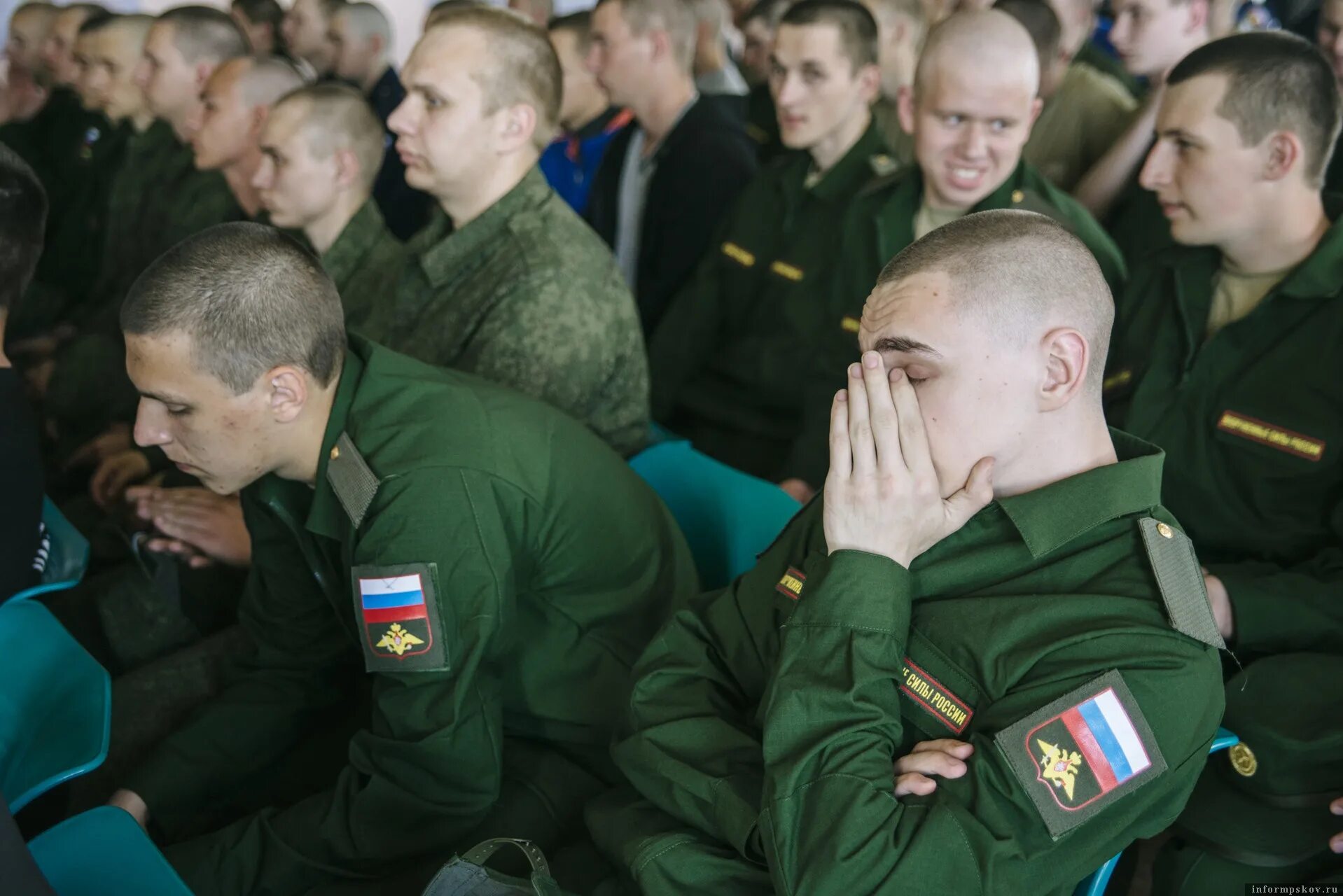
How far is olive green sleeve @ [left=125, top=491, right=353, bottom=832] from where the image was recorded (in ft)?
5.85

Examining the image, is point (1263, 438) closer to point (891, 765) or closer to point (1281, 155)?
point (1281, 155)

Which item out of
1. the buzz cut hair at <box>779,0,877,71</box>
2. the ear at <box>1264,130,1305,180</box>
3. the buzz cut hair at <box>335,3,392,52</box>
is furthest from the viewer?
→ the buzz cut hair at <box>335,3,392,52</box>

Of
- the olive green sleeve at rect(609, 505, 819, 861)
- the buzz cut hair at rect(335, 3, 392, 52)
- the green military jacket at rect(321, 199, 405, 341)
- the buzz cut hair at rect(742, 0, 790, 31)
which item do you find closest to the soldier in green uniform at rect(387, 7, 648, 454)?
the green military jacket at rect(321, 199, 405, 341)

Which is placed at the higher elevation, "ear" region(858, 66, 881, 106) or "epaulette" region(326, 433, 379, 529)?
"ear" region(858, 66, 881, 106)

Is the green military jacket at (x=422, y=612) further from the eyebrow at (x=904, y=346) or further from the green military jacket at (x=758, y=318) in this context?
the green military jacket at (x=758, y=318)

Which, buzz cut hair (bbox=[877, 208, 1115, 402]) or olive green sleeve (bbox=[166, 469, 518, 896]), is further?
olive green sleeve (bbox=[166, 469, 518, 896])

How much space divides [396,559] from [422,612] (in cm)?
8

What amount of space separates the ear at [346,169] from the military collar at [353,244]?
8 centimetres

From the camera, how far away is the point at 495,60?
2.55 meters

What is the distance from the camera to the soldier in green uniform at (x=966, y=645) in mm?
1082

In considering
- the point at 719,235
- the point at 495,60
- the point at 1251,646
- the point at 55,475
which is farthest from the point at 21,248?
the point at 1251,646

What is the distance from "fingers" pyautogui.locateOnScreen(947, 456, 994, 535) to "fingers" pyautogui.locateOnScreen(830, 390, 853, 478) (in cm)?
12

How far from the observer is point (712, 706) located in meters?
1.38

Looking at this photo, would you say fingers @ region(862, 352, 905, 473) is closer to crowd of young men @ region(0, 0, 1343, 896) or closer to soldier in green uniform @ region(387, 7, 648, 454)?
crowd of young men @ region(0, 0, 1343, 896)
